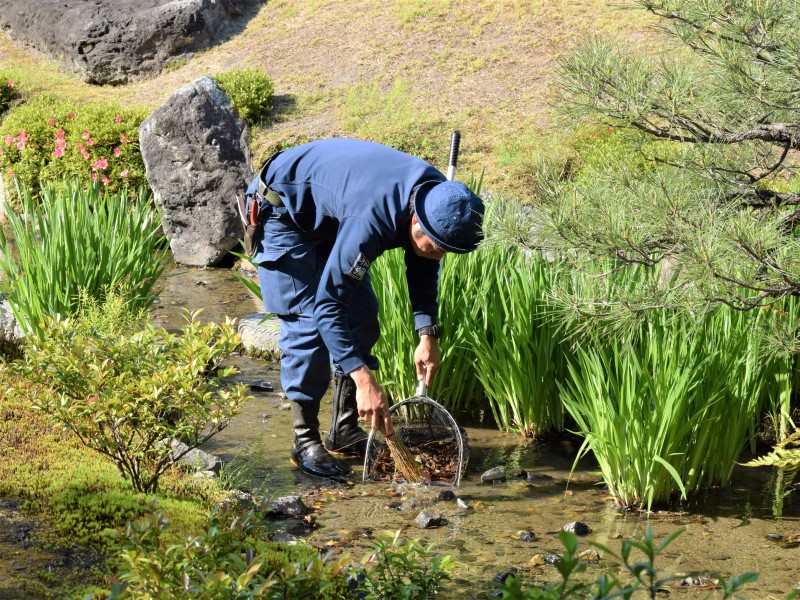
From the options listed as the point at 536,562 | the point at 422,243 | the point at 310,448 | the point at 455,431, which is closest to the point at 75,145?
the point at 310,448

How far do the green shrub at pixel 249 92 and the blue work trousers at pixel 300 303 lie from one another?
21.2 feet

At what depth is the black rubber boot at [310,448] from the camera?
3.94m

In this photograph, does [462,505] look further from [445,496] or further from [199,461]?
[199,461]

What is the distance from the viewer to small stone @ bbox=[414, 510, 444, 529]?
3402 millimetres

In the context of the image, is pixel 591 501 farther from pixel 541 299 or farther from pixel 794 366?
pixel 794 366

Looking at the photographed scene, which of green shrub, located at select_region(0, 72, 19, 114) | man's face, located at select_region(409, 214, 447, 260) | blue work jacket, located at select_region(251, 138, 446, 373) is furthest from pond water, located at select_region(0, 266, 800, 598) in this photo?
green shrub, located at select_region(0, 72, 19, 114)

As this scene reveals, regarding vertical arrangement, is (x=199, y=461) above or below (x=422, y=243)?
below

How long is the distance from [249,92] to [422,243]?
744cm

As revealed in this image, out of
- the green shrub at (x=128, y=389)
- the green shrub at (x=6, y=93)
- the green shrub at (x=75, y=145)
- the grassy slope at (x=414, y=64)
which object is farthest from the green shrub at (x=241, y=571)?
the green shrub at (x=6, y=93)

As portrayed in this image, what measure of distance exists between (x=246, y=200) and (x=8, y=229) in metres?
6.62

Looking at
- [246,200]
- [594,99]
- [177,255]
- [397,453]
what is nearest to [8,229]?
[177,255]

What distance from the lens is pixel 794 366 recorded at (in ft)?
13.9

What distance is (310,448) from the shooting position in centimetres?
401

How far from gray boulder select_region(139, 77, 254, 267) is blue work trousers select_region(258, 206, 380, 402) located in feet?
15.2
